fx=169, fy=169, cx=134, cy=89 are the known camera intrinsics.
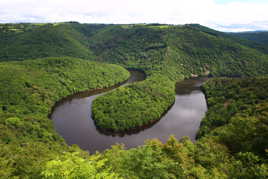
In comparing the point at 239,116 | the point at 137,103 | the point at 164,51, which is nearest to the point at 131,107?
the point at 137,103

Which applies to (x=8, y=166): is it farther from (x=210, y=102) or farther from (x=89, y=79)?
(x=89, y=79)

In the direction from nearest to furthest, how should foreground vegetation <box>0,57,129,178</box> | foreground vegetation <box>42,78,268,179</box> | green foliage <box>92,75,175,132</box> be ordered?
1. foreground vegetation <box>42,78,268,179</box>
2. foreground vegetation <box>0,57,129,178</box>
3. green foliage <box>92,75,175,132</box>

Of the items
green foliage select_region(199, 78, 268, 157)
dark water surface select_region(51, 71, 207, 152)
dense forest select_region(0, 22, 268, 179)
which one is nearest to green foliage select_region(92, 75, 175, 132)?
dense forest select_region(0, 22, 268, 179)

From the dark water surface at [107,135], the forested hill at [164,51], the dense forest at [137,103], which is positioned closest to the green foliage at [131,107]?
the dense forest at [137,103]

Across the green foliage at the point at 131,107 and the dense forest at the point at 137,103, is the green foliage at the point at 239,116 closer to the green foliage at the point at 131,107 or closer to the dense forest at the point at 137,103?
the dense forest at the point at 137,103

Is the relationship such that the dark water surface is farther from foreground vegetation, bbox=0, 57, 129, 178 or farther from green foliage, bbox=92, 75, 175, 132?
foreground vegetation, bbox=0, 57, 129, 178
